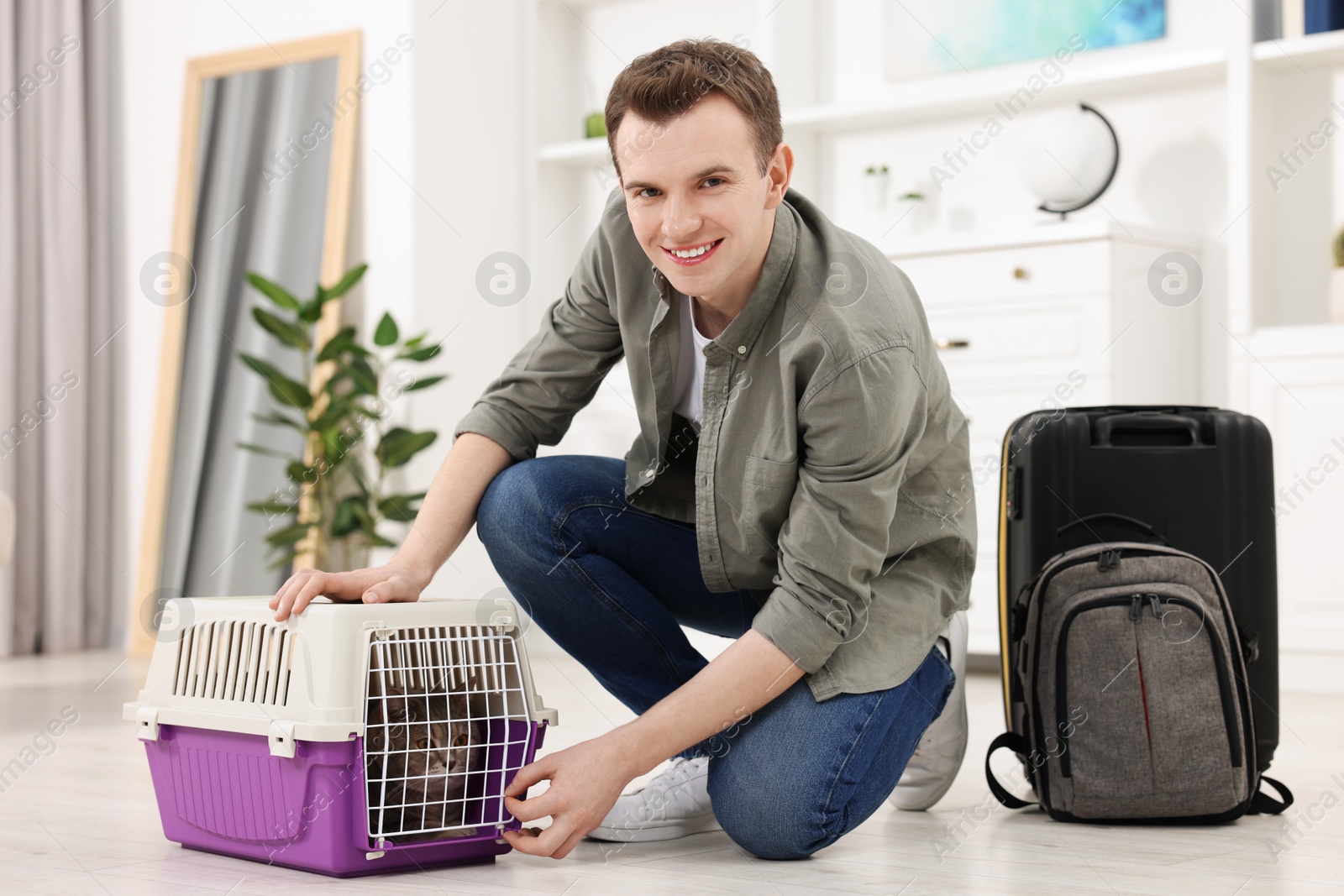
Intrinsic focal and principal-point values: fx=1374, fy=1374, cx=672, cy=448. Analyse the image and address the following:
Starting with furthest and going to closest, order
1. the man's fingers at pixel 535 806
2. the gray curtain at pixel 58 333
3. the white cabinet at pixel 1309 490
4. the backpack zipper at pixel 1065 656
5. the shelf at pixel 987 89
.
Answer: the gray curtain at pixel 58 333
the shelf at pixel 987 89
the white cabinet at pixel 1309 490
the backpack zipper at pixel 1065 656
the man's fingers at pixel 535 806

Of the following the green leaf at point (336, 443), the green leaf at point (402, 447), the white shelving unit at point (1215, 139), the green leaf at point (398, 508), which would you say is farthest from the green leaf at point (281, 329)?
the white shelving unit at point (1215, 139)

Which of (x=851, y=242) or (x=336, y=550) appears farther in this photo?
(x=336, y=550)

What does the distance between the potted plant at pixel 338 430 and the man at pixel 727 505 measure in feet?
5.84

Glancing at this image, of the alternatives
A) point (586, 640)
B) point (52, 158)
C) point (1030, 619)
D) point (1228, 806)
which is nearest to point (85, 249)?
point (52, 158)

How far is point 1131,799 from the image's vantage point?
5.09ft

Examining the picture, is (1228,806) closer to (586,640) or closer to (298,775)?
(586,640)

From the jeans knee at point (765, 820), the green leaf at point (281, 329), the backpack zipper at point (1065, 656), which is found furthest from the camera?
the green leaf at point (281, 329)

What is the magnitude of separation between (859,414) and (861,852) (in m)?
0.48

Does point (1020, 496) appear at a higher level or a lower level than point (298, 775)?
higher

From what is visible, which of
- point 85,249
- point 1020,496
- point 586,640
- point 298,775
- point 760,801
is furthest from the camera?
point 85,249

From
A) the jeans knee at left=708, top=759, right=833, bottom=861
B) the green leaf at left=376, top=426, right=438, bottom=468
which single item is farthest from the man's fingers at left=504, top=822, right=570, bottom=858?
the green leaf at left=376, top=426, right=438, bottom=468

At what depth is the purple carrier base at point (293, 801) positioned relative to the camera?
1.24 metres

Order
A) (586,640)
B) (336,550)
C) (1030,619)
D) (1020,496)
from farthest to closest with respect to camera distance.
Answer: (336,550), (1020,496), (1030,619), (586,640)

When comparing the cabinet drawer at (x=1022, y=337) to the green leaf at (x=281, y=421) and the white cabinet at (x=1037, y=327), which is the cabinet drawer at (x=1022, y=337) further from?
the green leaf at (x=281, y=421)
